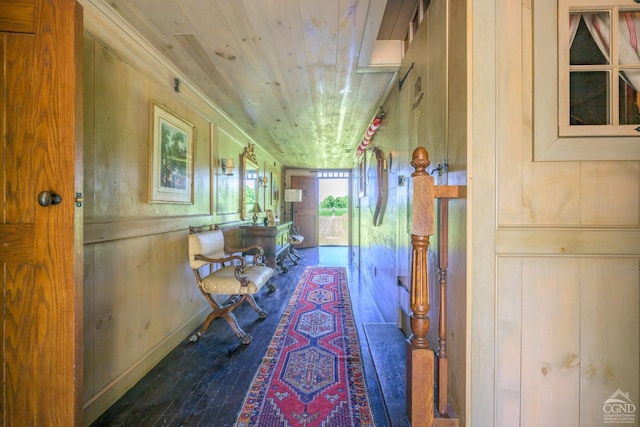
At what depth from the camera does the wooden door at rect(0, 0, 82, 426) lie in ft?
3.24

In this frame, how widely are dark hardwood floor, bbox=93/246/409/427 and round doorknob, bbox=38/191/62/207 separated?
1216 millimetres

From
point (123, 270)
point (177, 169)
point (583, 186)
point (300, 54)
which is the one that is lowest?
point (123, 270)

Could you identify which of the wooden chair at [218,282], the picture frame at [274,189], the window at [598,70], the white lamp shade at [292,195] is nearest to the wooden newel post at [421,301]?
the window at [598,70]

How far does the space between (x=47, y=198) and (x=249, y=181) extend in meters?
3.40

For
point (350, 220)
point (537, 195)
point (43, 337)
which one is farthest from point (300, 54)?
point (350, 220)

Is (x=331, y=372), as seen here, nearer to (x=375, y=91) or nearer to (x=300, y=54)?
(x=300, y=54)

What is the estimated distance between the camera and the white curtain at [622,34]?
39.0 inches

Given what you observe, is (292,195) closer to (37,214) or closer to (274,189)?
(274,189)

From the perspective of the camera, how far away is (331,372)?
1.78m

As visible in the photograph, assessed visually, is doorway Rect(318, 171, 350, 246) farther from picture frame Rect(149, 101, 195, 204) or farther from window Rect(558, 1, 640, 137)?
window Rect(558, 1, 640, 137)

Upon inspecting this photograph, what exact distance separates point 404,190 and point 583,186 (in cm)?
105

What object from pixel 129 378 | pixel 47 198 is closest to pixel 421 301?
pixel 47 198

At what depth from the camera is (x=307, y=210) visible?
7570 mm

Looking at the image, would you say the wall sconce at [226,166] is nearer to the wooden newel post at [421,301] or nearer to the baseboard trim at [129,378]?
the baseboard trim at [129,378]
